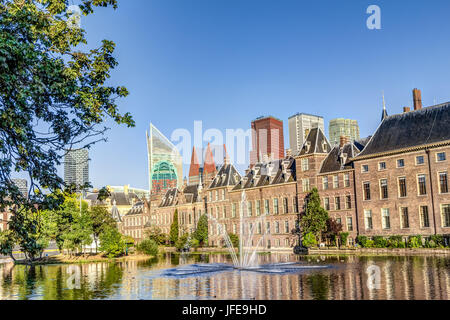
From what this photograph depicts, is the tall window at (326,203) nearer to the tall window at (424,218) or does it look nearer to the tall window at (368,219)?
the tall window at (368,219)

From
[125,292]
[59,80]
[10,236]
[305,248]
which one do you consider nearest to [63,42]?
[59,80]

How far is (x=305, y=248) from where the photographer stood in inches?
2343

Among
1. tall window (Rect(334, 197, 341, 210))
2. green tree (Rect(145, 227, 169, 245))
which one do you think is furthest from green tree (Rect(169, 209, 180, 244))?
tall window (Rect(334, 197, 341, 210))

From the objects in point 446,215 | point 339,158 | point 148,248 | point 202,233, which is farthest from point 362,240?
point 202,233

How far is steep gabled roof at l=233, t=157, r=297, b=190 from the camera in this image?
68.5 m

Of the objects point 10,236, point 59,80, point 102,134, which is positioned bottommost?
point 10,236

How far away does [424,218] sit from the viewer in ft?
161

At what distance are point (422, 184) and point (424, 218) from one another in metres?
3.78

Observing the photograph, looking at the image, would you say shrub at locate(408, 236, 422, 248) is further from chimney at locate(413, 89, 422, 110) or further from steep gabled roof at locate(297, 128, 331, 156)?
steep gabled roof at locate(297, 128, 331, 156)

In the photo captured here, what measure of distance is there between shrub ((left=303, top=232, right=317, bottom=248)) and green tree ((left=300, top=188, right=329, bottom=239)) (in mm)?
418

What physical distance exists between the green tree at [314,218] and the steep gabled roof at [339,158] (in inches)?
149
